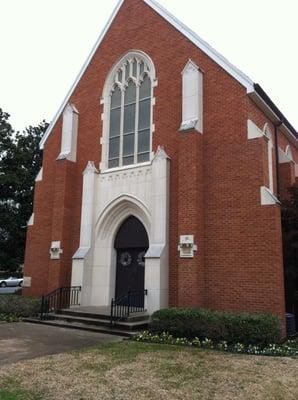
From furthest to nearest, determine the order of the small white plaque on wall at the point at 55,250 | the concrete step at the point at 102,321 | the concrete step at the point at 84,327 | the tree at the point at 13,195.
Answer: the tree at the point at 13,195
the small white plaque on wall at the point at 55,250
the concrete step at the point at 102,321
the concrete step at the point at 84,327

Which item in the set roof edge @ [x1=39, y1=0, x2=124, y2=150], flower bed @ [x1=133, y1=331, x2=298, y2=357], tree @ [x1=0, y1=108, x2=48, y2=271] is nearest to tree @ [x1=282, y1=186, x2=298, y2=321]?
flower bed @ [x1=133, y1=331, x2=298, y2=357]

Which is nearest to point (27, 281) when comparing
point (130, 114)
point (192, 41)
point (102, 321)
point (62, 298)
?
point (62, 298)

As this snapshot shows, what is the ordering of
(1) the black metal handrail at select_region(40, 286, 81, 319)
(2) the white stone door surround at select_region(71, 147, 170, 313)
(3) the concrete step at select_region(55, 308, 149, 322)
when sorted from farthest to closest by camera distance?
(1) the black metal handrail at select_region(40, 286, 81, 319)
(2) the white stone door surround at select_region(71, 147, 170, 313)
(3) the concrete step at select_region(55, 308, 149, 322)

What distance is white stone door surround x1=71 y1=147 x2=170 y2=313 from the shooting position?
46.9 ft

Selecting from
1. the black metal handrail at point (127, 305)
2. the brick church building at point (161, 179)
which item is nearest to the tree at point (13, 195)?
the brick church building at point (161, 179)

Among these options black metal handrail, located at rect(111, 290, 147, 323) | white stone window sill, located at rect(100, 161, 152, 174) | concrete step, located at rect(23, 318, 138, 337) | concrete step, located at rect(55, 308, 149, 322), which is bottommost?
concrete step, located at rect(23, 318, 138, 337)

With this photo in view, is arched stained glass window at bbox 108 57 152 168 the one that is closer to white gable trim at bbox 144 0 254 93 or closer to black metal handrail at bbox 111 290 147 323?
white gable trim at bbox 144 0 254 93

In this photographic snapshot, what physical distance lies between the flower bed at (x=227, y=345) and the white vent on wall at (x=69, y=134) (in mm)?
8983

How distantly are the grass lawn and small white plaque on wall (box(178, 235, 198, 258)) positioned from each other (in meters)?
3.80

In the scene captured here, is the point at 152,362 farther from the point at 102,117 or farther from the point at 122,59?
the point at 122,59

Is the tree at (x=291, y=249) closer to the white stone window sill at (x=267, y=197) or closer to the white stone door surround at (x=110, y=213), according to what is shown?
the white stone window sill at (x=267, y=197)

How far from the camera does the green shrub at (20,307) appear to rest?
15.0 meters

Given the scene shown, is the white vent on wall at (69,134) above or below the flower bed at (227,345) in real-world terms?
above

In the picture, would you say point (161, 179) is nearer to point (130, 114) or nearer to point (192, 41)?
point (130, 114)
